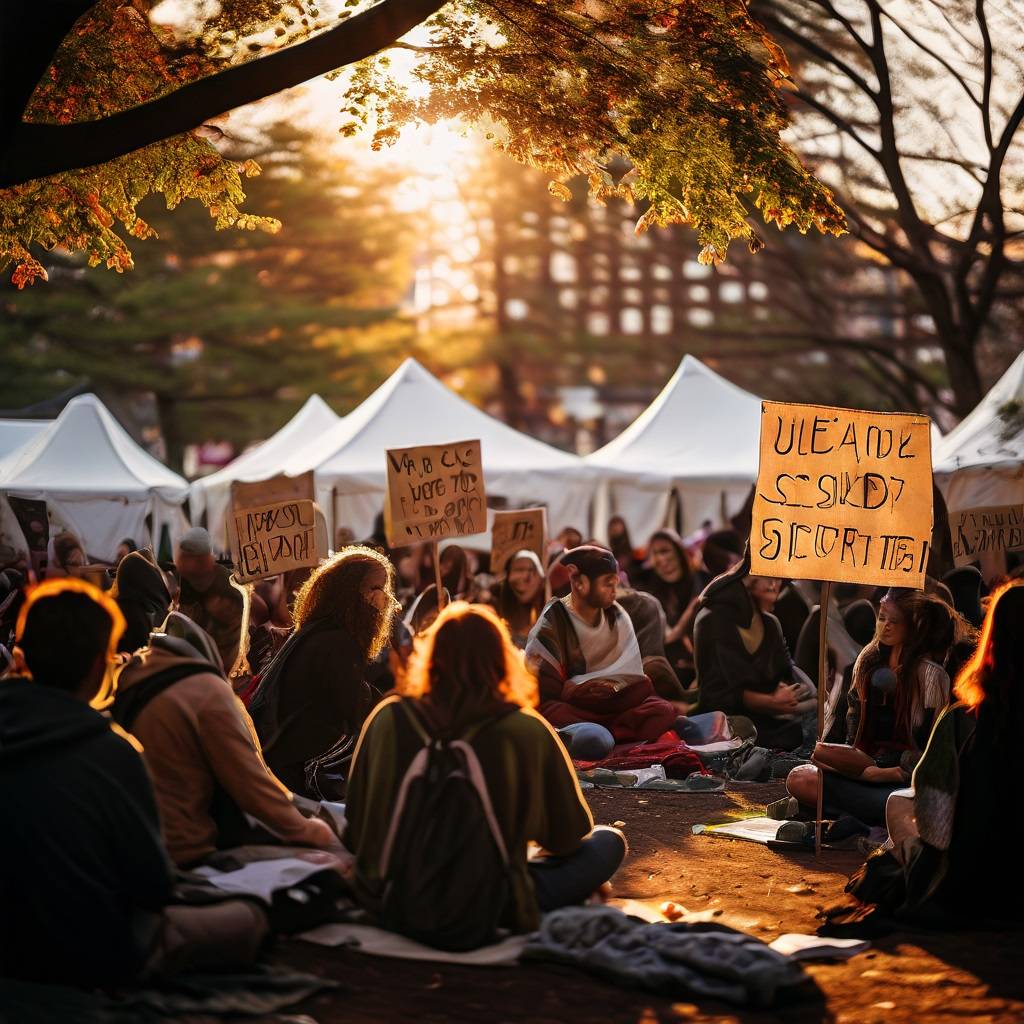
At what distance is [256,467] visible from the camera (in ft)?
73.5

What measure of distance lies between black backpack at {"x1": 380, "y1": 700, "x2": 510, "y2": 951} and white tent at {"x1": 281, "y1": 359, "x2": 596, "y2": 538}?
47.4ft

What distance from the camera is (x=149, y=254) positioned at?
39250 mm

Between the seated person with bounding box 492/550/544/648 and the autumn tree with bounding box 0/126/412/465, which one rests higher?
the autumn tree with bounding box 0/126/412/465

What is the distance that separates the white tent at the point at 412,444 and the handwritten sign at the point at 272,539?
8.48 metres

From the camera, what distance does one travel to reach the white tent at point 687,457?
21047mm

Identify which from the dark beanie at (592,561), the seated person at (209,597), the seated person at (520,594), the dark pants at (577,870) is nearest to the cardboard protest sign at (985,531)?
the seated person at (520,594)

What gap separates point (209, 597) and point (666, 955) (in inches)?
161

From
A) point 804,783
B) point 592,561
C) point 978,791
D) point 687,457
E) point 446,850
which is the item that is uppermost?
point 687,457

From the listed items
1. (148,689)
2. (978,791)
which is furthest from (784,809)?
(148,689)

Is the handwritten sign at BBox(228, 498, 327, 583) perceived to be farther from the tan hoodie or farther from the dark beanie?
the tan hoodie

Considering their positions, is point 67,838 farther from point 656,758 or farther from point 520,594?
point 520,594

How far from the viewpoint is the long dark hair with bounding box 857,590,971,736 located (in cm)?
754

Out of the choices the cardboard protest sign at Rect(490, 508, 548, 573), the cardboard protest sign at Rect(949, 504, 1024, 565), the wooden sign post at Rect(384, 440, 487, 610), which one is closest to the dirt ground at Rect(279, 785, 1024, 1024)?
the wooden sign post at Rect(384, 440, 487, 610)

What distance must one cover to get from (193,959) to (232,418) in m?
39.3
